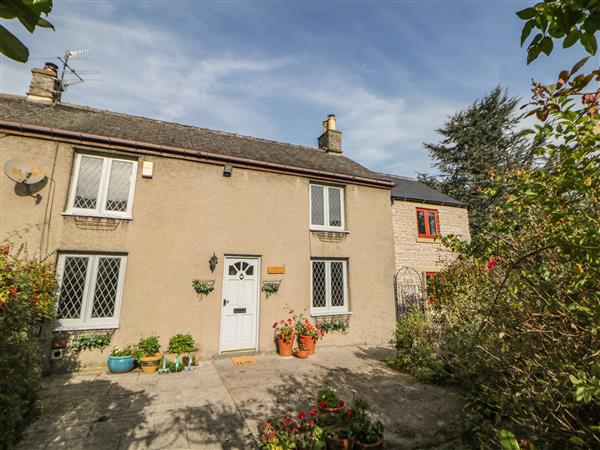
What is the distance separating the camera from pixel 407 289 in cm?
1127

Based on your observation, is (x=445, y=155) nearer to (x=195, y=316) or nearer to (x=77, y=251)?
(x=195, y=316)

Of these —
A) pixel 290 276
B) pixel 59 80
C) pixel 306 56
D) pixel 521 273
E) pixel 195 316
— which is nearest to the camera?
pixel 521 273

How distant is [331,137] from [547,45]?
42.1 ft

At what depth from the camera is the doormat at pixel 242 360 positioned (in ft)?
24.5

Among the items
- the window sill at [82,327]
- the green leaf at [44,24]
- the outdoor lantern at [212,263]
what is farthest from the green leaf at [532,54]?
the window sill at [82,327]

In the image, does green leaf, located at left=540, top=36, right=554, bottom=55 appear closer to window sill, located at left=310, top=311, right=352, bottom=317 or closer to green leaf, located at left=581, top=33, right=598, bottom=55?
green leaf, located at left=581, top=33, right=598, bottom=55

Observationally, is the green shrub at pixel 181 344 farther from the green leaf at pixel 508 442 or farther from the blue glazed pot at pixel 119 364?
the green leaf at pixel 508 442

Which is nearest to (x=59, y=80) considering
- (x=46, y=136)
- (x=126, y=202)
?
(x=46, y=136)

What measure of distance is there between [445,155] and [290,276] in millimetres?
20956

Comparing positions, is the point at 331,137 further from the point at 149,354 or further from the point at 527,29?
the point at 527,29

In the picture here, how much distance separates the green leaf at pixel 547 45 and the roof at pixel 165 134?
8.22 m

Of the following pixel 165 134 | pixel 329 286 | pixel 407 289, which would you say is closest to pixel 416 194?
pixel 407 289

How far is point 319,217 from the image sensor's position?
10164mm

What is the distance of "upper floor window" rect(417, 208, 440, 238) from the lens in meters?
13.0
